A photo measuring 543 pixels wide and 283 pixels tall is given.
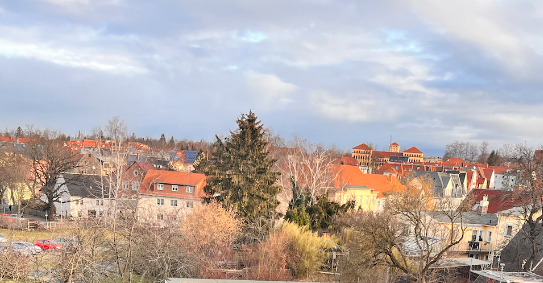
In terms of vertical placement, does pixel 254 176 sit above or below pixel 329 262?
above

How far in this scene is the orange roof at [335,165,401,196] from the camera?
52259mm

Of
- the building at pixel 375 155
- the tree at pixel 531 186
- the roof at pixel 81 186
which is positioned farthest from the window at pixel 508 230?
the building at pixel 375 155

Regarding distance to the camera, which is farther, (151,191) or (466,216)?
(151,191)

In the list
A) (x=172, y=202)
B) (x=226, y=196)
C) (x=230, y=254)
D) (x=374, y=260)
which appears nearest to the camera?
(x=374, y=260)

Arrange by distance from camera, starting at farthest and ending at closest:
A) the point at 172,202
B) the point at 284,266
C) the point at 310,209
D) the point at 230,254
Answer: the point at 172,202, the point at 310,209, the point at 230,254, the point at 284,266

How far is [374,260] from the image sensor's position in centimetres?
1792

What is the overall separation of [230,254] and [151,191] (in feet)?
77.4

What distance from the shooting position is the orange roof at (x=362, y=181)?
5226cm

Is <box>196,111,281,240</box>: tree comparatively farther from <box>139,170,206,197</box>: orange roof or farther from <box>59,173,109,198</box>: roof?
<box>59,173,109,198</box>: roof

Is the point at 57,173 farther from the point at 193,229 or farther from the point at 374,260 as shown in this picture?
the point at 374,260

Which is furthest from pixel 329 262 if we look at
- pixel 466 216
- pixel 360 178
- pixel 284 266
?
pixel 360 178

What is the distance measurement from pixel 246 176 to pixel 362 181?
3112cm

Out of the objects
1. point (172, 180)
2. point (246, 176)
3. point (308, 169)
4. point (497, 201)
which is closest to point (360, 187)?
point (308, 169)

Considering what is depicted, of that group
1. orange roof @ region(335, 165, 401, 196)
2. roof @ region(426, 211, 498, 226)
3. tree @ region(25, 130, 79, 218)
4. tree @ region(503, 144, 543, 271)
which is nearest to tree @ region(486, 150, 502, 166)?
orange roof @ region(335, 165, 401, 196)
